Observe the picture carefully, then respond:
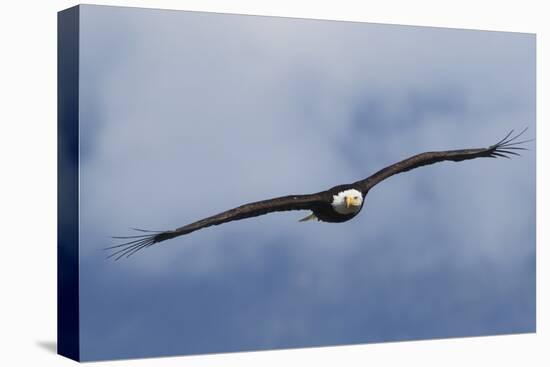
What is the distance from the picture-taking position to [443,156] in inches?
489

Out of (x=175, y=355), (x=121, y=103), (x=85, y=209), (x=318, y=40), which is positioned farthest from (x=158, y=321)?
(x=318, y=40)

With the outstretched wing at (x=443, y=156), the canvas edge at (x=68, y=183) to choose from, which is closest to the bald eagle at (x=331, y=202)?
the outstretched wing at (x=443, y=156)

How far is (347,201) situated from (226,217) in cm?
116

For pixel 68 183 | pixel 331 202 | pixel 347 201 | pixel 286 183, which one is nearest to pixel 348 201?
pixel 347 201

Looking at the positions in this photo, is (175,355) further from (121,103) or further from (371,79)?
(371,79)

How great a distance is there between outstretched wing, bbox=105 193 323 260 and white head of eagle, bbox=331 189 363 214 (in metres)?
0.16

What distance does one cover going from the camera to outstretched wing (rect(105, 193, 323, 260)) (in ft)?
36.3

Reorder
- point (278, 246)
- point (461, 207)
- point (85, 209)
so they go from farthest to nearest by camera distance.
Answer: point (461, 207) → point (278, 246) → point (85, 209)

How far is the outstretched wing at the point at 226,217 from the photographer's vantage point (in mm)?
11070

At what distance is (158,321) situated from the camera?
443 inches

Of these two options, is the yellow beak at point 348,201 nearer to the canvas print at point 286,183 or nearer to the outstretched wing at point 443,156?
the canvas print at point 286,183

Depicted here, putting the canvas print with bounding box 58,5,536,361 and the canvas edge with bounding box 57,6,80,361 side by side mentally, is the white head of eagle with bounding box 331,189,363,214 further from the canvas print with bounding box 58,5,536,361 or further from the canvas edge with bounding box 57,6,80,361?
the canvas edge with bounding box 57,6,80,361

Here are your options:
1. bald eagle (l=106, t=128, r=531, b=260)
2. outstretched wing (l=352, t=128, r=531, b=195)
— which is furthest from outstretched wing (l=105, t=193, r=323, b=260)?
outstretched wing (l=352, t=128, r=531, b=195)

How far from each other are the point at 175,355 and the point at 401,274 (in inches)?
88.8
